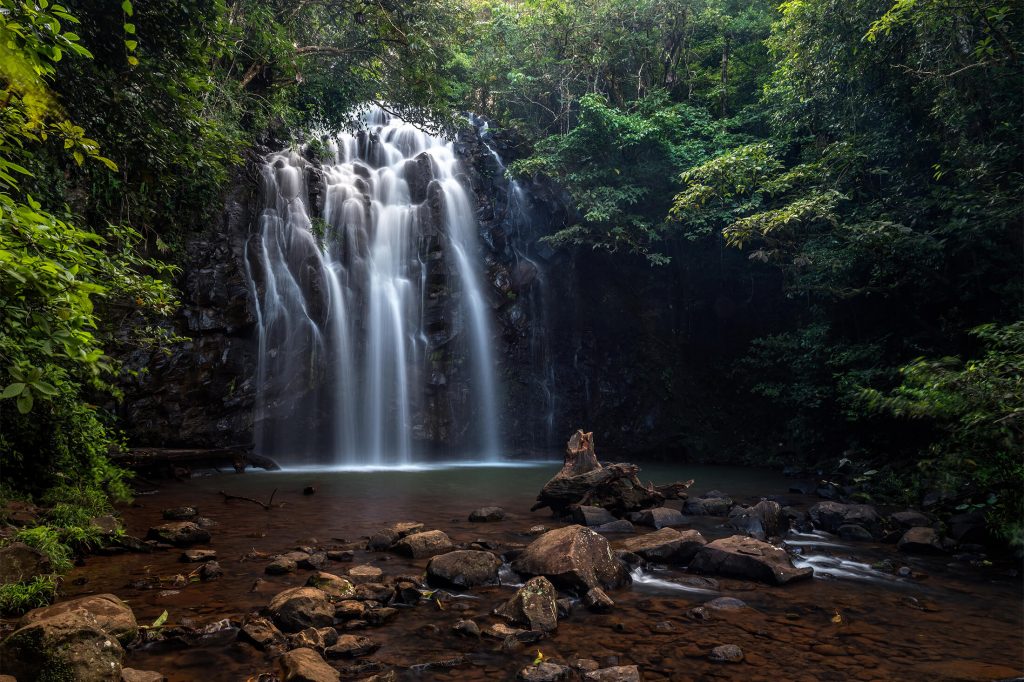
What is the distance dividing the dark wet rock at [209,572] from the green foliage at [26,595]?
3.59ft

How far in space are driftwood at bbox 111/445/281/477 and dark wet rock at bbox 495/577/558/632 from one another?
8.12 m

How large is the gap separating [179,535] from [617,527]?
5229 millimetres

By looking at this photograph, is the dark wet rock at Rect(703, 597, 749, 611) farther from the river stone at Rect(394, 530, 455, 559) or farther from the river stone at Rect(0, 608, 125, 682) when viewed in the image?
the river stone at Rect(0, 608, 125, 682)

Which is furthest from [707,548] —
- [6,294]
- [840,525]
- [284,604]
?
[6,294]

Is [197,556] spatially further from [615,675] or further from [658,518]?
[658,518]

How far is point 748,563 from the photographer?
5.79 metres

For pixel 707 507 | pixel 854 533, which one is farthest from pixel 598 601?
pixel 707 507

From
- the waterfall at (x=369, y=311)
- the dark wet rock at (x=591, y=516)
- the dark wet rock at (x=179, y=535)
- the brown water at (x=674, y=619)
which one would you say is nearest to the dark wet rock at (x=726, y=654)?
the brown water at (x=674, y=619)

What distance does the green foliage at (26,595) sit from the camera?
4.16 m

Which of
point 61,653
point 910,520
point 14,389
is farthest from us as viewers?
point 910,520

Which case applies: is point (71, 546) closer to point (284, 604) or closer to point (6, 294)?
point (284, 604)

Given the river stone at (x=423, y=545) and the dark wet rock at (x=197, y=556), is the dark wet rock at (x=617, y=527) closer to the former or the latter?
the river stone at (x=423, y=545)

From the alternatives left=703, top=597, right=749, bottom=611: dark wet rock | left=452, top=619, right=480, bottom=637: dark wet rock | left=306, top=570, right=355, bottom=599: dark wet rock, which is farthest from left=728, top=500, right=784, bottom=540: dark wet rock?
left=306, top=570, right=355, bottom=599: dark wet rock

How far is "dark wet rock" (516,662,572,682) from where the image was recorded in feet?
12.2
